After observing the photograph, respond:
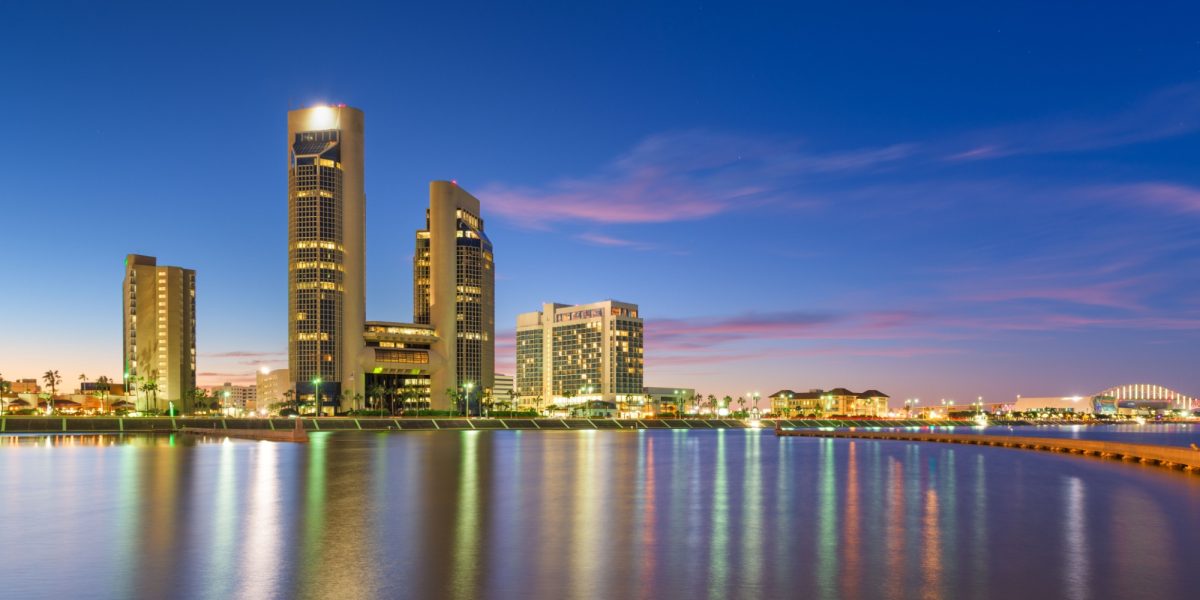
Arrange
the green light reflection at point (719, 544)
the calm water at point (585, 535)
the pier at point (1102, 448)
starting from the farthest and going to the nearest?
the pier at point (1102, 448)
the calm water at point (585, 535)
the green light reflection at point (719, 544)

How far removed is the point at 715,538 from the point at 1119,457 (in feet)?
247

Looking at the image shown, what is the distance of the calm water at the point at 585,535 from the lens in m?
22.1

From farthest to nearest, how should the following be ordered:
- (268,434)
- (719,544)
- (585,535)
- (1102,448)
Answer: (268,434) < (1102,448) < (585,535) < (719,544)

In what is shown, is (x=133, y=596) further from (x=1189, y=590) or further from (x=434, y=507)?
(x=1189, y=590)

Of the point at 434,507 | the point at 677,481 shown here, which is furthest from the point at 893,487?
the point at 434,507

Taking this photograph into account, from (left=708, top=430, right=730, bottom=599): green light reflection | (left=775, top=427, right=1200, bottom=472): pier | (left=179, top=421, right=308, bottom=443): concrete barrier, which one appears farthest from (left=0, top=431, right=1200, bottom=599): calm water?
(left=179, top=421, right=308, bottom=443): concrete barrier

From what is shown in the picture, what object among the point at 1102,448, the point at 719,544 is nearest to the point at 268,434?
the point at 1102,448

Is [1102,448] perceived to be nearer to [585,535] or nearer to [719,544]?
[719,544]

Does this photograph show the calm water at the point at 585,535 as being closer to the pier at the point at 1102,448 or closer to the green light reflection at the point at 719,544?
the green light reflection at the point at 719,544

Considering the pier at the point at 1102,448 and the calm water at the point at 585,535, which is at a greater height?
the calm water at the point at 585,535

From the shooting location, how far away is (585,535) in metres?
30.9

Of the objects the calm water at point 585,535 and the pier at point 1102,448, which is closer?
the calm water at point 585,535

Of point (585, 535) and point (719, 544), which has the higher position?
point (719, 544)

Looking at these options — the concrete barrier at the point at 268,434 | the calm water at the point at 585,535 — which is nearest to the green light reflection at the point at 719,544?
the calm water at the point at 585,535
